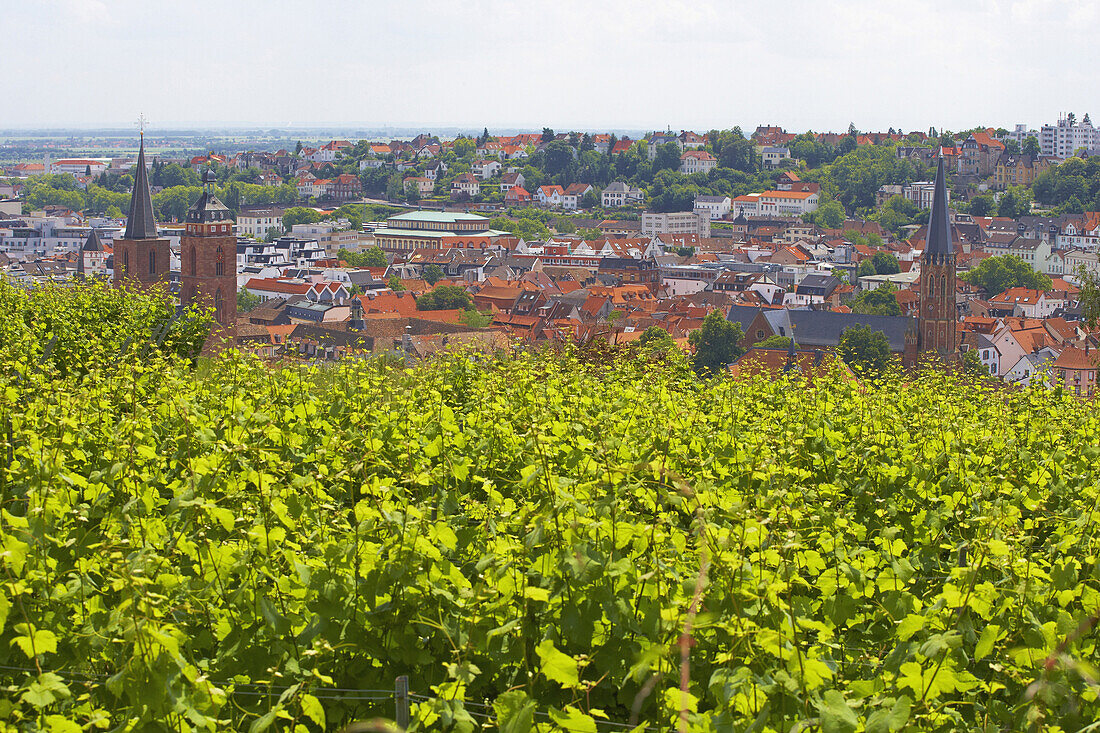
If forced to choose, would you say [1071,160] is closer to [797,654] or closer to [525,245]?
[525,245]

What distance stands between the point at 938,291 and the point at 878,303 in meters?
13.9

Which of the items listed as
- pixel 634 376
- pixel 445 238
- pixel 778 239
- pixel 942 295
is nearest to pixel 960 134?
pixel 778 239

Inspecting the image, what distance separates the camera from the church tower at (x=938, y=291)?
171 feet

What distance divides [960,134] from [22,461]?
159 meters

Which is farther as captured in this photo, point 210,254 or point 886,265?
point 886,265

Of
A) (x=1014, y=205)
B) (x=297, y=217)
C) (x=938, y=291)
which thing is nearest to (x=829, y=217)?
(x=1014, y=205)

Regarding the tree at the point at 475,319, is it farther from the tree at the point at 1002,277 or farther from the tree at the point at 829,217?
the tree at the point at 829,217

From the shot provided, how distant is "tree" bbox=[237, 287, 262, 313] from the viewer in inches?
2726

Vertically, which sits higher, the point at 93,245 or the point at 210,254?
the point at 210,254

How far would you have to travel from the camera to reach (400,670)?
4.06 meters

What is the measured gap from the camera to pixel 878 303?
66.3 metres

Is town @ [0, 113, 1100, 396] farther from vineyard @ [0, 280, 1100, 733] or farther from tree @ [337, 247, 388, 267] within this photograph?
vineyard @ [0, 280, 1100, 733]

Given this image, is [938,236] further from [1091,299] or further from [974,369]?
[974,369]

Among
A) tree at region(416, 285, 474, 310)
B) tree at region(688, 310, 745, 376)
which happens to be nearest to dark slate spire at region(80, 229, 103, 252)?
tree at region(416, 285, 474, 310)
